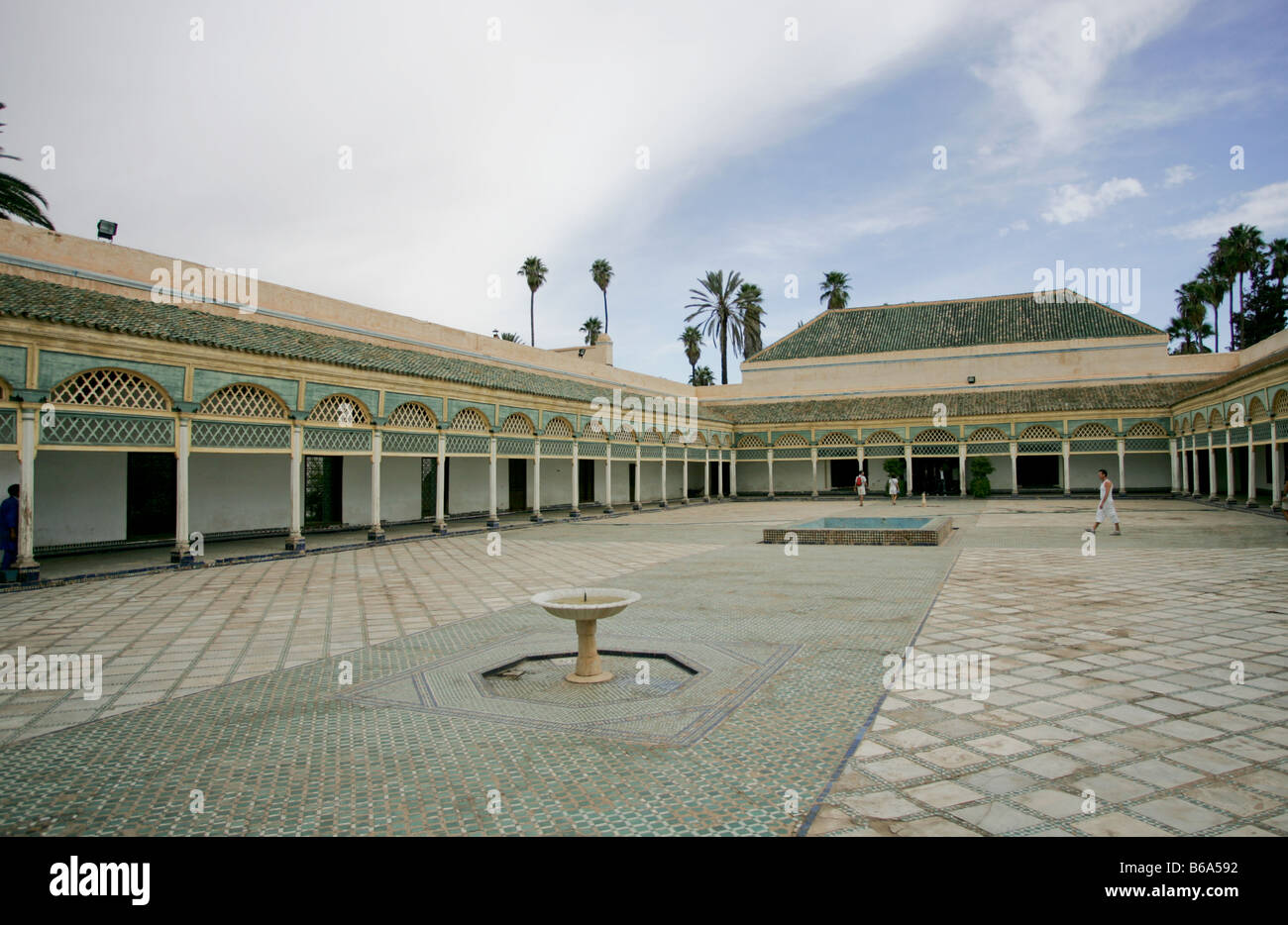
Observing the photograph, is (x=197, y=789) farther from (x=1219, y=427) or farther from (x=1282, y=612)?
(x=1219, y=427)

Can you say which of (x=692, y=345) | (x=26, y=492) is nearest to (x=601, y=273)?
(x=692, y=345)

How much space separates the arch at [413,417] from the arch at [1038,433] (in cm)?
2334

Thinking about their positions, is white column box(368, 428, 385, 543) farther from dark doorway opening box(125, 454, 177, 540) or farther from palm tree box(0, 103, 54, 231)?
palm tree box(0, 103, 54, 231)

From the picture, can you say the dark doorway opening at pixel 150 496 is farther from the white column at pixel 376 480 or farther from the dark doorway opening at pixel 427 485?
the dark doorway opening at pixel 427 485

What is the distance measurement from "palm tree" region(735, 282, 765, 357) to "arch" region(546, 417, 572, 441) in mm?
27250

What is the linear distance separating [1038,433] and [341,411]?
25851 millimetres

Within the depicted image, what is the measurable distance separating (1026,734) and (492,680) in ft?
11.4

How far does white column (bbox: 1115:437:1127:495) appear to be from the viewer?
27.3 m

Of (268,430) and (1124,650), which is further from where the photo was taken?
(268,430)

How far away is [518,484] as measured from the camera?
937 inches

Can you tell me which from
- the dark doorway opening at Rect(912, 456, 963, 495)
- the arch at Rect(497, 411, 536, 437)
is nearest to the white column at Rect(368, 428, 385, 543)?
the arch at Rect(497, 411, 536, 437)

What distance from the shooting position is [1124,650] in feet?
18.6
